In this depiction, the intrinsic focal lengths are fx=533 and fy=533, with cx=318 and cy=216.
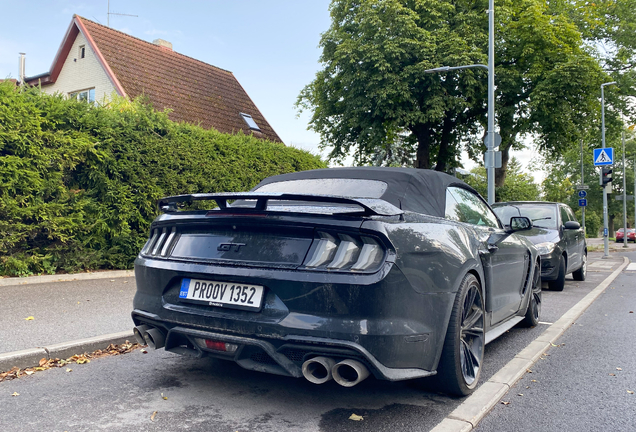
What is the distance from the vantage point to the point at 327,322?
2.78 m

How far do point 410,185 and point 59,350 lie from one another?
309cm

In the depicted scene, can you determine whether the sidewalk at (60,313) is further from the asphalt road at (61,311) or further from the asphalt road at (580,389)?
the asphalt road at (580,389)

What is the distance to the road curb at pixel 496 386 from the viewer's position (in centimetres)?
298

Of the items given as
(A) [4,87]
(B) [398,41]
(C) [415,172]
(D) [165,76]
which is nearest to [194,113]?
(D) [165,76]

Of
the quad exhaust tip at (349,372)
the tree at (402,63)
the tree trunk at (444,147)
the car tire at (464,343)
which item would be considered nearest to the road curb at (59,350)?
the quad exhaust tip at (349,372)

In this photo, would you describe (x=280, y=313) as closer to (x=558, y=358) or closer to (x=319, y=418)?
(x=319, y=418)

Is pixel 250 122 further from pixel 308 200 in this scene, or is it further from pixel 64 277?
pixel 308 200

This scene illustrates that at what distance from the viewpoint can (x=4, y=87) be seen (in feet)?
25.8

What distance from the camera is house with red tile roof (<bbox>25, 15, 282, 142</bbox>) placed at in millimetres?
21547

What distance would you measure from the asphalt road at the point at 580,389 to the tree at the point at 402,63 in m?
17.8

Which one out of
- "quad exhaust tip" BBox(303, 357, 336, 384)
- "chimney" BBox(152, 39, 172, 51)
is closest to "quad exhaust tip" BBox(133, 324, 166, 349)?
"quad exhaust tip" BBox(303, 357, 336, 384)

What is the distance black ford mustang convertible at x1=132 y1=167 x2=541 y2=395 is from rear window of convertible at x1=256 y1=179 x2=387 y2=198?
0.15 feet

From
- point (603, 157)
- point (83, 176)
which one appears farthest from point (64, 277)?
point (603, 157)

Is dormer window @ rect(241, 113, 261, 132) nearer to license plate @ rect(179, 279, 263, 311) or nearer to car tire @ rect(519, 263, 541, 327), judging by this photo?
car tire @ rect(519, 263, 541, 327)
